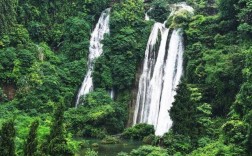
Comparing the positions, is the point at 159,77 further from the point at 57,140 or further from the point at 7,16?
the point at 57,140

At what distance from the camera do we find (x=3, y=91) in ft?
118

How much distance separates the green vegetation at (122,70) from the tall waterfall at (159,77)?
99cm

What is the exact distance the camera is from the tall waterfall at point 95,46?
40.3 meters

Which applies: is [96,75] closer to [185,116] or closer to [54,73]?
[54,73]

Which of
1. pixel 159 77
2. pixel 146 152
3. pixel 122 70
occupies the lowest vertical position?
pixel 146 152

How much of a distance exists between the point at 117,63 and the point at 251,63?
Result: 1891 centimetres

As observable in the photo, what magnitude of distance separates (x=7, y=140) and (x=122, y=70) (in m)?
25.3

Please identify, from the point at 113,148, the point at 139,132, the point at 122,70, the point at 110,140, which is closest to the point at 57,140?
the point at 113,148

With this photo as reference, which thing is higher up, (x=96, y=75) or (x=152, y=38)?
(x=152, y=38)

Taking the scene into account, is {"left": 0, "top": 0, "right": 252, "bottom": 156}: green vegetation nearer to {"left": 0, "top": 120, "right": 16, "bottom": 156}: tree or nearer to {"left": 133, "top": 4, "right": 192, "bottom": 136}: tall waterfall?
{"left": 133, "top": 4, "right": 192, "bottom": 136}: tall waterfall

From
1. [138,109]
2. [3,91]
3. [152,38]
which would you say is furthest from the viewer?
[152,38]

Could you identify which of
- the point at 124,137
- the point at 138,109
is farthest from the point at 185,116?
the point at 138,109

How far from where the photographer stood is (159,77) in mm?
38500

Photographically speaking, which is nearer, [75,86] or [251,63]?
→ [251,63]
